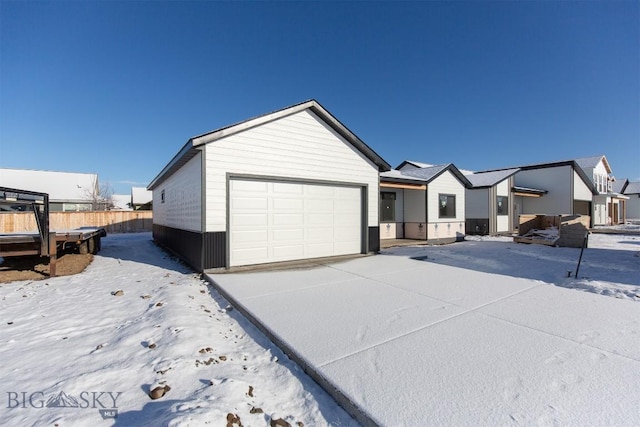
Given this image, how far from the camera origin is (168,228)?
11305 mm

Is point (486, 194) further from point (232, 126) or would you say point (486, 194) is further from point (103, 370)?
point (103, 370)

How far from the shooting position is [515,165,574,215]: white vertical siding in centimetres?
2080

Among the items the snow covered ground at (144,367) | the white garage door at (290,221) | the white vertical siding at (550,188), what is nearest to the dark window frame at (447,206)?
the white garage door at (290,221)

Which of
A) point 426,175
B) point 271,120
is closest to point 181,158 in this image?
point 271,120

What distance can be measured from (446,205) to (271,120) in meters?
10.7

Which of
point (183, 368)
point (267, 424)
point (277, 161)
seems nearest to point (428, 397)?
point (267, 424)

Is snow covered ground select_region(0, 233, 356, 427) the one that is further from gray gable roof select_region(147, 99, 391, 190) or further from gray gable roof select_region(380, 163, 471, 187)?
gray gable roof select_region(380, 163, 471, 187)

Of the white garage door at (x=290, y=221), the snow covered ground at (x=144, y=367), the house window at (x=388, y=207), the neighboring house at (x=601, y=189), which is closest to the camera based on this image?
the snow covered ground at (x=144, y=367)

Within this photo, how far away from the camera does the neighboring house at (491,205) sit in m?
17.1

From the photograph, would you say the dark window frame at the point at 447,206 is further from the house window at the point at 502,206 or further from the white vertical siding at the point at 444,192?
the house window at the point at 502,206

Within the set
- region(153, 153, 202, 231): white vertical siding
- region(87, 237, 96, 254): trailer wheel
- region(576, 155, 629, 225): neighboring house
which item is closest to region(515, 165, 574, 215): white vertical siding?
region(576, 155, 629, 225): neighboring house

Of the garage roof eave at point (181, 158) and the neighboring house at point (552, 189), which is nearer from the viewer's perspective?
the garage roof eave at point (181, 158)

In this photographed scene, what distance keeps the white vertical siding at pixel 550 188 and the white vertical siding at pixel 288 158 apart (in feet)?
62.3

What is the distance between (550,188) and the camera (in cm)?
2161
